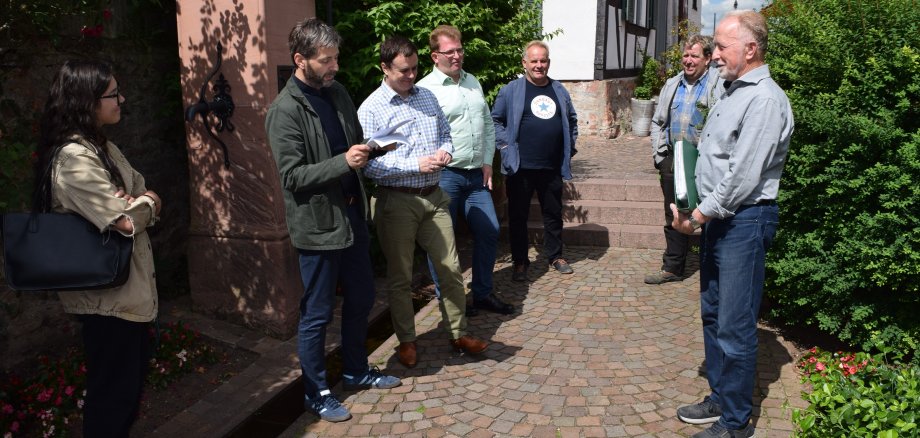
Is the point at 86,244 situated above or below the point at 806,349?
above

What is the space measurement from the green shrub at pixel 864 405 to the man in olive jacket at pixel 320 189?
91.6 inches

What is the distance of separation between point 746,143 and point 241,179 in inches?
128

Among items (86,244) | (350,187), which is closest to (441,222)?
(350,187)

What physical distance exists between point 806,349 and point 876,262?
86 centimetres

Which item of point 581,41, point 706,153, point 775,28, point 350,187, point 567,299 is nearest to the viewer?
point 706,153

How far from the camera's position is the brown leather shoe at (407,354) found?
4.51 metres

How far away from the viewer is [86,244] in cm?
278

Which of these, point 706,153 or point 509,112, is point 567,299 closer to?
point 509,112

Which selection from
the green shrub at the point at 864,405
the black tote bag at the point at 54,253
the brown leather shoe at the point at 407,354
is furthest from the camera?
the brown leather shoe at the point at 407,354

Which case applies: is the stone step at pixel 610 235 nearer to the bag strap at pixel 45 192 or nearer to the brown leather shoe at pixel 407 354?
the brown leather shoe at pixel 407 354

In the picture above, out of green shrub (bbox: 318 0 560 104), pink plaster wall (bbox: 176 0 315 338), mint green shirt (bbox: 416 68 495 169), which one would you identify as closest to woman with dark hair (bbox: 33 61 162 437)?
pink plaster wall (bbox: 176 0 315 338)

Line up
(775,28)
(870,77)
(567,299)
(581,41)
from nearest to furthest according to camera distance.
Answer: (870,77), (775,28), (567,299), (581,41)

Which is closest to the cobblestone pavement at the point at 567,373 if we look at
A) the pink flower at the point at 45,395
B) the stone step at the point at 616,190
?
the pink flower at the point at 45,395

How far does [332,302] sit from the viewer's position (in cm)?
387
